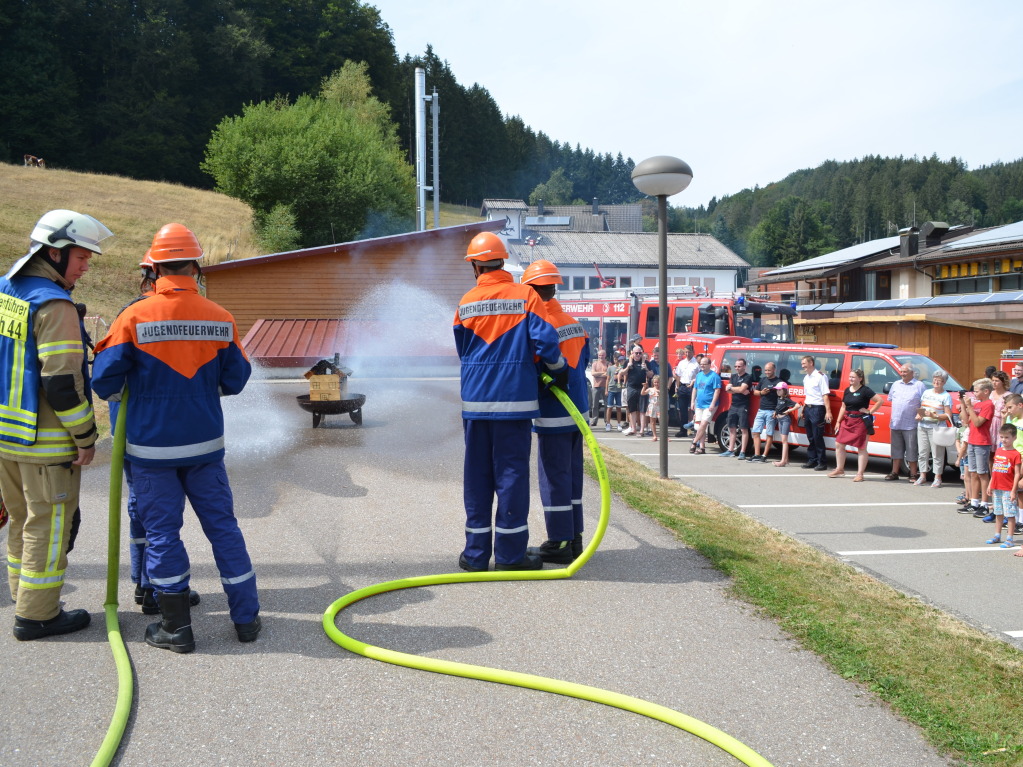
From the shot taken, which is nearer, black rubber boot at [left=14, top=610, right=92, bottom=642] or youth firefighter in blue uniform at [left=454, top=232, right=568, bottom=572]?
black rubber boot at [left=14, top=610, right=92, bottom=642]

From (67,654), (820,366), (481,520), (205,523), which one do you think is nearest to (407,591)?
(481,520)

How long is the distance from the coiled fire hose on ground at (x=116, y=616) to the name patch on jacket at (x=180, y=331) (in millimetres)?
389

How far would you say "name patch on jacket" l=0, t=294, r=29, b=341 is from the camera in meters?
4.27

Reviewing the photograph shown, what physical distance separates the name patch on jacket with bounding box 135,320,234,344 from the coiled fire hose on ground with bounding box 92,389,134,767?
1.28 feet

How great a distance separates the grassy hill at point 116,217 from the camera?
34.1 m

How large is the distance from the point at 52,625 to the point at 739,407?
36.5ft

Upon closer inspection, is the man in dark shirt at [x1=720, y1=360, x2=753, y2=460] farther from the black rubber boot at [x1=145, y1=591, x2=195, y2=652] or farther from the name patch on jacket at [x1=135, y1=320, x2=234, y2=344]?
the black rubber boot at [x1=145, y1=591, x2=195, y2=652]

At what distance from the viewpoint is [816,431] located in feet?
41.0

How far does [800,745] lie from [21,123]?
78839 mm

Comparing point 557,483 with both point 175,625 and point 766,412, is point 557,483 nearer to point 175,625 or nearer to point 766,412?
point 175,625

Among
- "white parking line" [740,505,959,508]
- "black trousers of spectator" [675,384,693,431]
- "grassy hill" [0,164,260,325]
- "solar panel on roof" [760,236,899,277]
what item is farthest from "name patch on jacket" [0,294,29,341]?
"solar panel on roof" [760,236,899,277]

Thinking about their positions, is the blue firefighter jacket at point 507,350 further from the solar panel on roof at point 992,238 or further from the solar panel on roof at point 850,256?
the solar panel on roof at point 850,256

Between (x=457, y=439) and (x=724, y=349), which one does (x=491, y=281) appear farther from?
(x=724, y=349)

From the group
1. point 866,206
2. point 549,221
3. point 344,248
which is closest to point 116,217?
point 344,248
